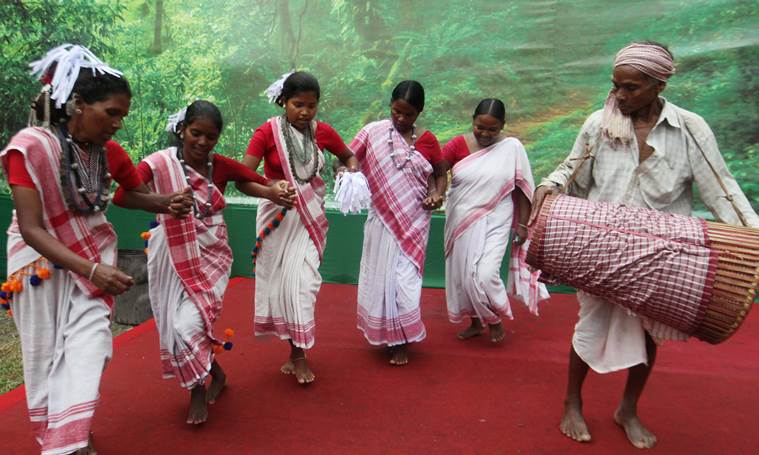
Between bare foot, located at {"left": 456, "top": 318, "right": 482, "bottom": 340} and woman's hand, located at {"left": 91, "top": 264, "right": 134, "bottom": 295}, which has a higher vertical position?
woman's hand, located at {"left": 91, "top": 264, "right": 134, "bottom": 295}

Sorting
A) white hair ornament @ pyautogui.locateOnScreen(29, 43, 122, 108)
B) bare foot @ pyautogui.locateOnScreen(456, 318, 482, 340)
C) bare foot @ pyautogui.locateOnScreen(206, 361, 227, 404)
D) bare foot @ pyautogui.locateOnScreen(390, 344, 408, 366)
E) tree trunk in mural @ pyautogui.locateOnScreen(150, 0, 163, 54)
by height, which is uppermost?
tree trunk in mural @ pyautogui.locateOnScreen(150, 0, 163, 54)

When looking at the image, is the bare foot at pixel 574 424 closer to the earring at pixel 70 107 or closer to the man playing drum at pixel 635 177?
the man playing drum at pixel 635 177

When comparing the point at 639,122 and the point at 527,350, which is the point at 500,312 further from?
the point at 639,122

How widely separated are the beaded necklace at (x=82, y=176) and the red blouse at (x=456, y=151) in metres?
2.37

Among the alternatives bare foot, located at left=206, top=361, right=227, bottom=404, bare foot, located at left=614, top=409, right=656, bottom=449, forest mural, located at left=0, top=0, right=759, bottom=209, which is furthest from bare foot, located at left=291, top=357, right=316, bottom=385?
forest mural, located at left=0, top=0, right=759, bottom=209

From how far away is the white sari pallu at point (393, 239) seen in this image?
355 cm

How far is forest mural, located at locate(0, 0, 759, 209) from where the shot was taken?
16.5 ft

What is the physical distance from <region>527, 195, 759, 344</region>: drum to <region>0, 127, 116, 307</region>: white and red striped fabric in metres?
1.75

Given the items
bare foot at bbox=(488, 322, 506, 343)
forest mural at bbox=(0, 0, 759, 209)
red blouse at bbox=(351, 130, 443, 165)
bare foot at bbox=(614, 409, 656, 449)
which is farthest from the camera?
forest mural at bbox=(0, 0, 759, 209)

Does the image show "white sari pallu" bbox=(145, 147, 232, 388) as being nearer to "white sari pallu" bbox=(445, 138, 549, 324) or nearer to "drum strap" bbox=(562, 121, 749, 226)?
"drum strap" bbox=(562, 121, 749, 226)

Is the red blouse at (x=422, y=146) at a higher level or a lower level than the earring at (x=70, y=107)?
lower

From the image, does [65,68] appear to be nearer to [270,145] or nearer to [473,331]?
[270,145]

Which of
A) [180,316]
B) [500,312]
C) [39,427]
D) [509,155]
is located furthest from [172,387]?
[509,155]

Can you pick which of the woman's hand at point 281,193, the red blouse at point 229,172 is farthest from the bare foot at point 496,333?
the red blouse at point 229,172
